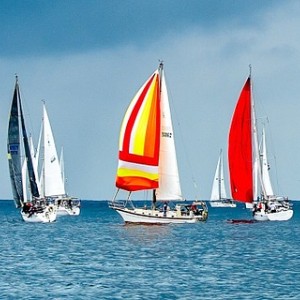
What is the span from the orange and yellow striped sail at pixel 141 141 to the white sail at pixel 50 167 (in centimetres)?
2668

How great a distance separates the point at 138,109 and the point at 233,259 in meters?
24.6

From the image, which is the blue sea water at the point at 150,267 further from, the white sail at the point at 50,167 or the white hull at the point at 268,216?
the white sail at the point at 50,167

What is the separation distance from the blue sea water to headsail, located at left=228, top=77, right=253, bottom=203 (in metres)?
14.4

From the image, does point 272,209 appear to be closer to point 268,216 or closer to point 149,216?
point 268,216

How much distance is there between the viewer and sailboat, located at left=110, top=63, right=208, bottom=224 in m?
66.4

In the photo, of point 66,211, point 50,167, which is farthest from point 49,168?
point 66,211

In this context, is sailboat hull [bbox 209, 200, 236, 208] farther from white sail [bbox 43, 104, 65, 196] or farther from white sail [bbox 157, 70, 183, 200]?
white sail [bbox 157, 70, 183, 200]

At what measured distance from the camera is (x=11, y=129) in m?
80.9

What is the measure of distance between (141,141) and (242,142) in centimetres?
1337

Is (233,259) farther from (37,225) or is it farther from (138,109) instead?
(37,225)

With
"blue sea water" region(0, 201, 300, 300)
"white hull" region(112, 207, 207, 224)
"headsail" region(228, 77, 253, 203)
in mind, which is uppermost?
"headsail" region(228, 77, 253, 203)

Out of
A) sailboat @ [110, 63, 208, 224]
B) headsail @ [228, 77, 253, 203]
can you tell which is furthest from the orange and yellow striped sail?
headsail @ [228, 77, 253, 203]

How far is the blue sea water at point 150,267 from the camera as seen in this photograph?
105ft

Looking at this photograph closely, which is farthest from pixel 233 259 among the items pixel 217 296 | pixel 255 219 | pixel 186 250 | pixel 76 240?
pixel 255 219
